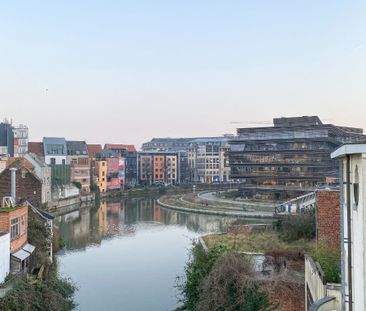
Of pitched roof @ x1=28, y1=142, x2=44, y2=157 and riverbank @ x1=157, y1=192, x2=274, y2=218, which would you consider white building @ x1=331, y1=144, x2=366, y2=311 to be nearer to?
riverbank @ x1=157, y1=192, x2=274, y2=218

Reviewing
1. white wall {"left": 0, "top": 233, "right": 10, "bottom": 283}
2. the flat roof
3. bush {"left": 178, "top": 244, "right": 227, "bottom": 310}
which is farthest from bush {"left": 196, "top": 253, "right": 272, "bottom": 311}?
the flat roof

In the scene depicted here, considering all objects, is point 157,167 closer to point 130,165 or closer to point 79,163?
point 130,165

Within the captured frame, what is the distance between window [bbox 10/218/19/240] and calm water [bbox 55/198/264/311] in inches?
129

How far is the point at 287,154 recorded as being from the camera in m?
54.6

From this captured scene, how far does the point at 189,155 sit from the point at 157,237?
59810 millimetres

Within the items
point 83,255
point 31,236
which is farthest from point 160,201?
point 31,236

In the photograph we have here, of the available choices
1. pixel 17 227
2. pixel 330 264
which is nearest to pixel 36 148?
pixel 17 227

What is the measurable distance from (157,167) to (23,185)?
4874cm

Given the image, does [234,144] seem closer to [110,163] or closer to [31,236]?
[110,163]

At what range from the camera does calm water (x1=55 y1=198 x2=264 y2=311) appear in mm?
17562

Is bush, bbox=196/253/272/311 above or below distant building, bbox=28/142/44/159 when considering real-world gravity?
below

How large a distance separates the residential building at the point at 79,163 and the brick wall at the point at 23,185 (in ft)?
A: 65.4

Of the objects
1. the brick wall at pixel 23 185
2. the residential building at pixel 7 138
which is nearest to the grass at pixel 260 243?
the brick wall at pixel 23 185

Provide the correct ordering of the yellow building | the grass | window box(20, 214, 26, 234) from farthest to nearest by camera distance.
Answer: the yellow building, the grass, window box(20, 214, 26, 234)
